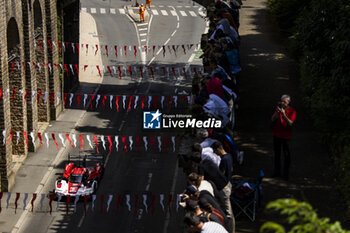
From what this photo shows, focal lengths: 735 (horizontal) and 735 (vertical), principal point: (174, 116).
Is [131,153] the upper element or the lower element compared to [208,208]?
lower

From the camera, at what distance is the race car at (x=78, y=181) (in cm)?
2995

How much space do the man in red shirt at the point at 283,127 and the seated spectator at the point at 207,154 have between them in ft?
9.59

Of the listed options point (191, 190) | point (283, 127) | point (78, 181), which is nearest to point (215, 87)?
point (283, 127)

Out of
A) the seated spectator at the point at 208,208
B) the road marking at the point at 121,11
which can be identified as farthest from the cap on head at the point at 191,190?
the road marking at the point at 121,11

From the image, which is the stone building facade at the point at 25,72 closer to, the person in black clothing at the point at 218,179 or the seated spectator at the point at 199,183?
the person in black clothing at the point at 218,179

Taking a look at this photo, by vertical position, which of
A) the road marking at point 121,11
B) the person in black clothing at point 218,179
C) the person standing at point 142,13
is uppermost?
the person in black clothing at point 218,179

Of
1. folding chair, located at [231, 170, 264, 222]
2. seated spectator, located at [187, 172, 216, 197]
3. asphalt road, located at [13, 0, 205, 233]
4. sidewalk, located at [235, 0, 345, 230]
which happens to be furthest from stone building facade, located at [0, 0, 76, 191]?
seated spectator, located at [187, 172, 216, 197]

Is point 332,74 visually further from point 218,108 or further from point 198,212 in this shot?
point 198,212

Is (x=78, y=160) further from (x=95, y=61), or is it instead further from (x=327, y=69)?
(x=95, y=61)

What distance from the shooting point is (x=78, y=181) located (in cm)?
Answer: 3025

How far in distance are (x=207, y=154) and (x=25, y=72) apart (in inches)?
844

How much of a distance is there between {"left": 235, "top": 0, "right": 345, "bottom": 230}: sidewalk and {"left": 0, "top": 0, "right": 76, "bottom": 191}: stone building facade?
1052 centimetres

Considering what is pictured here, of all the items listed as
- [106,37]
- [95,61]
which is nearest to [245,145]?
[95,61]

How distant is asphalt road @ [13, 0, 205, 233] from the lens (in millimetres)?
28125
